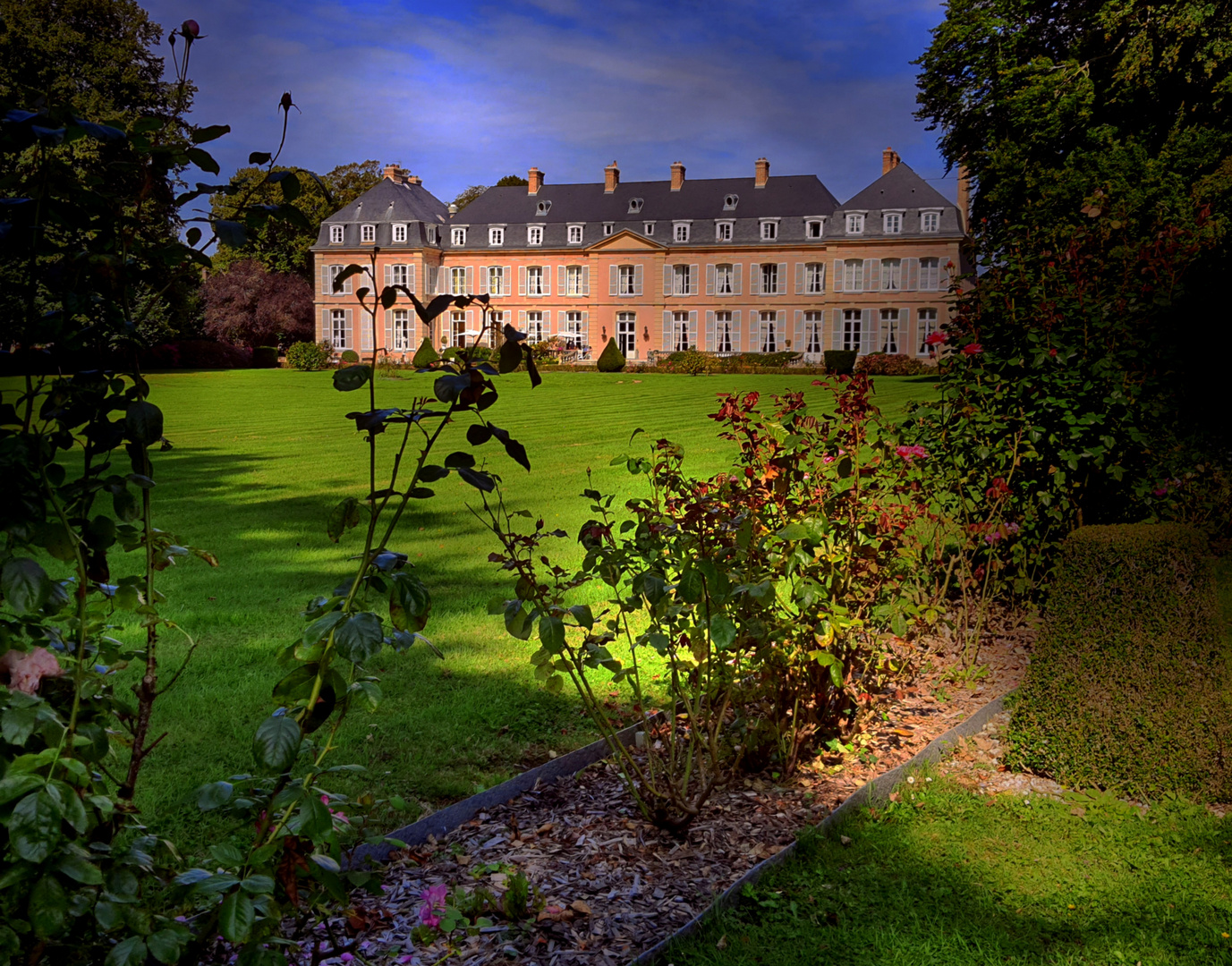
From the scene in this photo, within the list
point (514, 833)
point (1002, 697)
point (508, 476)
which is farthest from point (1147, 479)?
point (508, 476)

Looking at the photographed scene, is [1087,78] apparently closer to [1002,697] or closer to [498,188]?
[1002,697]

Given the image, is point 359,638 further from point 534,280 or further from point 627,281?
point 534,280

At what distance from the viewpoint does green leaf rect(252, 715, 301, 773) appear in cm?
146

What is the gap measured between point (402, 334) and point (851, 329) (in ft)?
64.4

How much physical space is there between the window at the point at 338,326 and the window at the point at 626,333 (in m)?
11.8

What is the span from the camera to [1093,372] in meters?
4.28

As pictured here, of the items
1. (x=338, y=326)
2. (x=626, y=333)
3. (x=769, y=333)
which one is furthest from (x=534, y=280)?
(x=769, y=333)

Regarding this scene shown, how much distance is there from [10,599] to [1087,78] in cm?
1645

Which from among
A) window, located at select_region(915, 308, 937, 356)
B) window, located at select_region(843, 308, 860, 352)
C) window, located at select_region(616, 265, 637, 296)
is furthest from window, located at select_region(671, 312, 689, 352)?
window, located at select_region(915, 308, 937, 356)

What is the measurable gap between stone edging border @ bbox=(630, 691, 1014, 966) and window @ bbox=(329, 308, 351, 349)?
136ft

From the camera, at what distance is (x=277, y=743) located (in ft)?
4.85

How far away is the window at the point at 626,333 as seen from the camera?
140 feet

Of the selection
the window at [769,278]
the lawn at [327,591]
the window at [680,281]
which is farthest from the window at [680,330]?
the lawn at [327,591]

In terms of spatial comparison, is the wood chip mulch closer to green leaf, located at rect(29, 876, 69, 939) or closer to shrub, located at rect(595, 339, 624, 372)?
green leaf, located at rect(29, 876, 69, 939)
